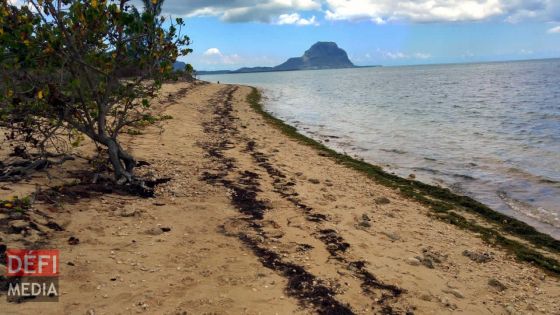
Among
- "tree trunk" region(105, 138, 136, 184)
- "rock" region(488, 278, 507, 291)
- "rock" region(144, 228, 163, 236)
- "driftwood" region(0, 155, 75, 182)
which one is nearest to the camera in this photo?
"rock" region(488, 278, 507, 291)

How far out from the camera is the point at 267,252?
7.09 metres

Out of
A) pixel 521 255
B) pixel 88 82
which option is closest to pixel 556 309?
pixel 521 255

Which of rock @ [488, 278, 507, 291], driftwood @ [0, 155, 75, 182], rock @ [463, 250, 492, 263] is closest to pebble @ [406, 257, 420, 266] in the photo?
rock @ [488, 278, 507, 291]

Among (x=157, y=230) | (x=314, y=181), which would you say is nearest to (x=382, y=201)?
(x=314, y=181)

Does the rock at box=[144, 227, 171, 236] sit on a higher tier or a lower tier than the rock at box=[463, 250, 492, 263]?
higher

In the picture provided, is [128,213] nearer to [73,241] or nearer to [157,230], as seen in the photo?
[157,230]

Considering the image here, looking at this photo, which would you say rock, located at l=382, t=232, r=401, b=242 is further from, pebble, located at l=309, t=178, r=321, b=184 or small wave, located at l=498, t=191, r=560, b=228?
small wave, located at l=498, t=191, r=560, b=228

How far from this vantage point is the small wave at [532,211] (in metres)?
11.0

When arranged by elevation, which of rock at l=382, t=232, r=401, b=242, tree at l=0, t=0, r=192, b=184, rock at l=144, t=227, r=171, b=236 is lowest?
rock at l=382, t=232, r=401, b=242

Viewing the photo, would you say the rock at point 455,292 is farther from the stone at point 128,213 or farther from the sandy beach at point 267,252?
A: the stone at point 128,213

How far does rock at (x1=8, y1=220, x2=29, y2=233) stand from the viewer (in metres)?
6.34

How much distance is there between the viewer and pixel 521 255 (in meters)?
8.64

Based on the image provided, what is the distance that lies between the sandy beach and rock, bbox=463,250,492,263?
0.02m

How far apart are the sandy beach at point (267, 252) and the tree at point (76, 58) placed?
151 centimetres
